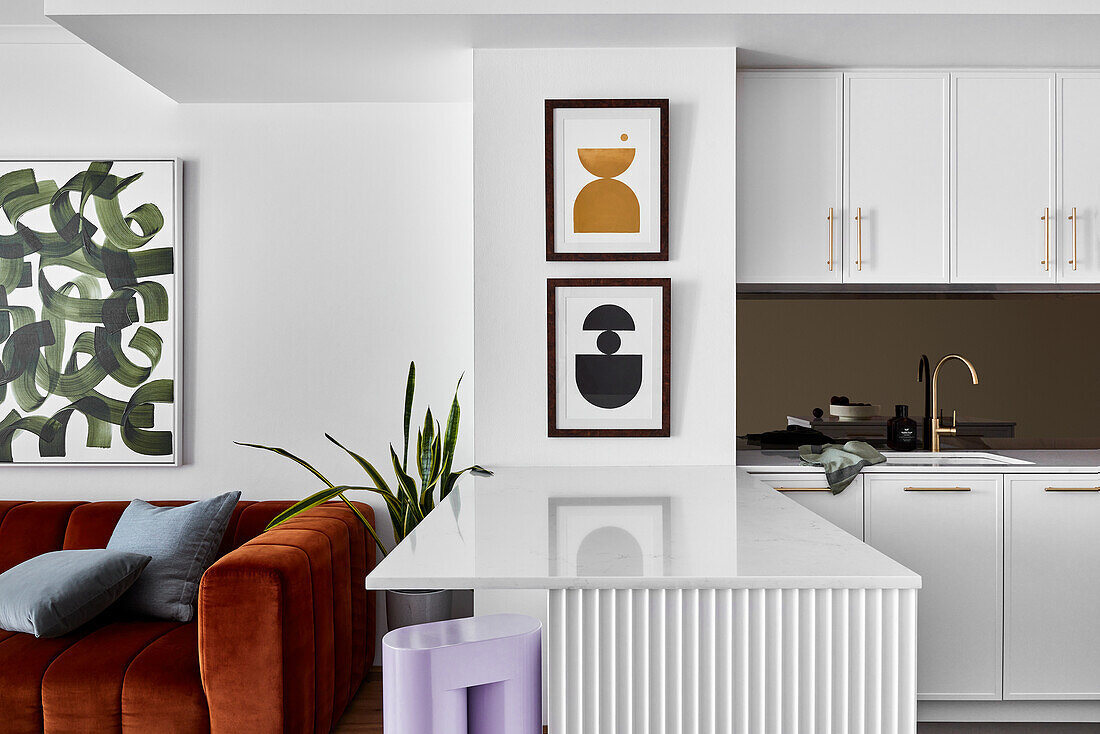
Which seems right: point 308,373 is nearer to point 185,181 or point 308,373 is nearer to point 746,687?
point 185,181

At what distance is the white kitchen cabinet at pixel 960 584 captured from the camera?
2678 millimetres

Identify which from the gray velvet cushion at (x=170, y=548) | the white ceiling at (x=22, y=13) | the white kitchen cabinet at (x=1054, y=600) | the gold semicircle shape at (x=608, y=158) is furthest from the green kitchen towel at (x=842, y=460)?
the white ceiling at (x=22, y=13)

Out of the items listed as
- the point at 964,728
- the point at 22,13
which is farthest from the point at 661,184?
the point at 22,13

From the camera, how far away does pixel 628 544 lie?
156cm

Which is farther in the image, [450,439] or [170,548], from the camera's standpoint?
[450,439]

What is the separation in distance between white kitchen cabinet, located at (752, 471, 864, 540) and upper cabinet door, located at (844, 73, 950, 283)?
2.44ft

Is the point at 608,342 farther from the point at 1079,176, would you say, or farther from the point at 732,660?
the point at 1079,176

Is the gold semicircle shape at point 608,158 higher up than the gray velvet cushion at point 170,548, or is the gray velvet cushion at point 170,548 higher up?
the gold semicircle shape at point 608,158

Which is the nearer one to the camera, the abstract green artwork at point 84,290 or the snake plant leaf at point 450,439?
the snake plant leaf at point 450,439

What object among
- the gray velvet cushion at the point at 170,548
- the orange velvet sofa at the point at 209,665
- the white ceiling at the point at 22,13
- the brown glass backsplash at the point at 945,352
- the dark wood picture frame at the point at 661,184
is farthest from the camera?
the brown glass backsplash at the point at 945,352

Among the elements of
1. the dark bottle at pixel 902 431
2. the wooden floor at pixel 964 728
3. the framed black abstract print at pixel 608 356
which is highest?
the framed black abstract print at pixel 608 356

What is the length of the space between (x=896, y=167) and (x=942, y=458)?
3.59 feet

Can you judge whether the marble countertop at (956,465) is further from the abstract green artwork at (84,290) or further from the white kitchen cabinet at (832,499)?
the abstract green artwork at (84,290)

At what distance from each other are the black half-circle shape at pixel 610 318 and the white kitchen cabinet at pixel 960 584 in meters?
1.10
